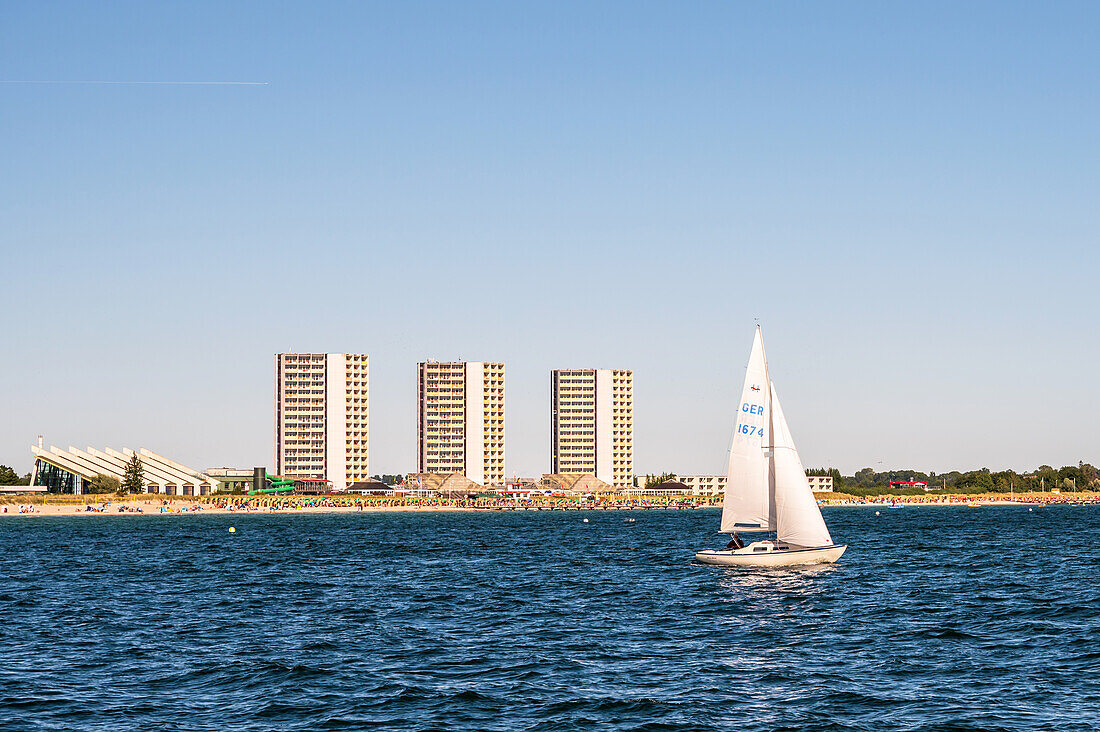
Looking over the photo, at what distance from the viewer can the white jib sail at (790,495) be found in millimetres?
77062

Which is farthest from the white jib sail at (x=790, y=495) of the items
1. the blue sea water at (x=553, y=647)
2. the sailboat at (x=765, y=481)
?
the blue sea water at (x=553, y=647)

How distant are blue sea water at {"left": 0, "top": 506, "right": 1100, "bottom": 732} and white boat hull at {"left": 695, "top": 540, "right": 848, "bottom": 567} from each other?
83cm

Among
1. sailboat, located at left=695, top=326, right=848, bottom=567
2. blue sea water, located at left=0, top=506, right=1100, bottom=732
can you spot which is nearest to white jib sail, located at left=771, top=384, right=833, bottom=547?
→ sailboat, located at left=695, top=326, right=848, bottom=567

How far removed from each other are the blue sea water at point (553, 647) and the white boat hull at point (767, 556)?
0.83 m

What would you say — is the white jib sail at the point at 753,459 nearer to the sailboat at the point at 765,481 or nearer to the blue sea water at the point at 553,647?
the sailboat at the point at 765,481

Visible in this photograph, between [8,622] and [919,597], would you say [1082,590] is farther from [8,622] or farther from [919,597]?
[8,622]

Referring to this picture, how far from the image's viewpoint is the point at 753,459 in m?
77.9

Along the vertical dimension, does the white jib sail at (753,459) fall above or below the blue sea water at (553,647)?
above

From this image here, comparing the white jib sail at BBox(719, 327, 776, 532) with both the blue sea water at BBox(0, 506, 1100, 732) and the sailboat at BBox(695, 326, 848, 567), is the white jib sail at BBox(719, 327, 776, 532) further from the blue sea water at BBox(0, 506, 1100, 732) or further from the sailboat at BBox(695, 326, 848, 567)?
the blue sea water at BBox(0, 506, 1100, 732)

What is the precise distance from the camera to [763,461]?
7794 centimetres

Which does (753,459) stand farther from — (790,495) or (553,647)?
(553,647)

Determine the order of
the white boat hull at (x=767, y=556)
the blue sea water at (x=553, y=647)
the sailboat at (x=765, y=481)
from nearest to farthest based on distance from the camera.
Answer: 1. the blue sea water at (x=553, y=647)
2. the white boat hull at (x=767, y=556)
3. the sailboat at (x=765, y=481)

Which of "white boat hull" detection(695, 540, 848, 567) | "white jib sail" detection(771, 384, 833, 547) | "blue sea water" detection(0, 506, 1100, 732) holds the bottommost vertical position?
"blue sea water" detection(0, 506, 1100, 732)

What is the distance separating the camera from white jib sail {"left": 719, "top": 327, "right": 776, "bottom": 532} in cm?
7775
